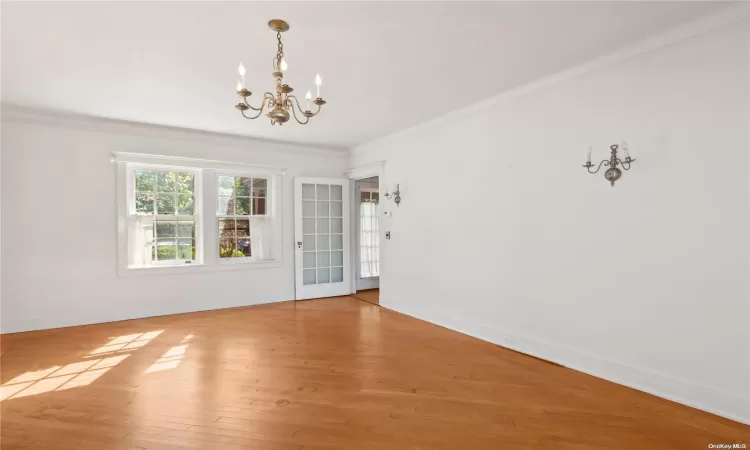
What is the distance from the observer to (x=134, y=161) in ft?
16.2

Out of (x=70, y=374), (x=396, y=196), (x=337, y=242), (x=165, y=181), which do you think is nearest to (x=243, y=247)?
(x=165, y=181)

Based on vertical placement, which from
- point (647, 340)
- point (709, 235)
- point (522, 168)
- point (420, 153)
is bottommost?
point (647, 340)

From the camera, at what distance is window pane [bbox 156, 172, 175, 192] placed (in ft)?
17.1

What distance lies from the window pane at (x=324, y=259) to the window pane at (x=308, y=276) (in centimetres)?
19

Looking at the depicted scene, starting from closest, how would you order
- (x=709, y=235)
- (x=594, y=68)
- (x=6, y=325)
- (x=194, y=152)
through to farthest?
(x=709, y=235) < (x=594, y=68) < (x=6, y=325) < (x=194, y=152)

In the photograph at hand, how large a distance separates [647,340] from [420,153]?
10.4 feet

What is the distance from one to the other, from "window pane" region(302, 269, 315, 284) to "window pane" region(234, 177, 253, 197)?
1556mm

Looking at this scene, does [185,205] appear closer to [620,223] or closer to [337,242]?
[337,242]

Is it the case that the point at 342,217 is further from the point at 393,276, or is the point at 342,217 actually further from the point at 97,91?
the point at 97,91

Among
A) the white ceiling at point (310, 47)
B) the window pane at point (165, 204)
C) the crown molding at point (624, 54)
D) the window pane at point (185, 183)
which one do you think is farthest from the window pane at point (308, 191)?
the crown molding at point (624, 54)

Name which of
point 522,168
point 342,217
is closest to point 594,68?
point 522,168

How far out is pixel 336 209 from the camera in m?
6.50

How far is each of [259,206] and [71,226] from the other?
92.7 inches

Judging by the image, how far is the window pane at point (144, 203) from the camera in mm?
5059
